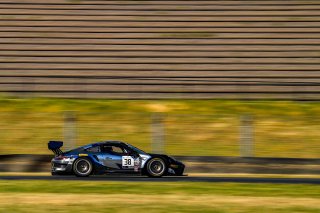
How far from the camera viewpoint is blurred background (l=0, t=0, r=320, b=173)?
933 inches

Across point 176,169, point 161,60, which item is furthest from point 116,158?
point 161,60

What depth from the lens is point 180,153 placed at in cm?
1700

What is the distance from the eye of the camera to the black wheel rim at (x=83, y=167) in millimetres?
13992

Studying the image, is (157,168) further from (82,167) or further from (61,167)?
(61,167)

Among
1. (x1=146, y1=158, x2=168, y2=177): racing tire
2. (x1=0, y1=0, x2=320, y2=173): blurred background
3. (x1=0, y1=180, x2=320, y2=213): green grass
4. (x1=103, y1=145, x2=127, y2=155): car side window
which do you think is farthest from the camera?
(x1=0, y1=0, x2=320, y2=173): blurred background

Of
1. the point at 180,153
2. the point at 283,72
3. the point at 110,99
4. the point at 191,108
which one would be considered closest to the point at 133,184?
the point at 180,153

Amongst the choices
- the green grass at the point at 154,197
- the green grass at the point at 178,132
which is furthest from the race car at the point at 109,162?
the green grass at the point at 178,132

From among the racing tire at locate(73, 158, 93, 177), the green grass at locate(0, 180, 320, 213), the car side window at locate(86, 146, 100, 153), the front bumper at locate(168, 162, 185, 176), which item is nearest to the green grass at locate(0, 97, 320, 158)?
the front bumper at locate(168, 162, 185, 176)

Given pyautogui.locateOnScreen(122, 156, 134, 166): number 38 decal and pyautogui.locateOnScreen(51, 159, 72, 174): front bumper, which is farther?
pyautogui.locateOnScreen(122, 156, 134, 166): number 38 decal

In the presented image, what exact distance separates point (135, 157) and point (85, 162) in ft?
3.35

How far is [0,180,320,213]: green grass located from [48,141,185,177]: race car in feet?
5.21

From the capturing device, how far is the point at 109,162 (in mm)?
14227

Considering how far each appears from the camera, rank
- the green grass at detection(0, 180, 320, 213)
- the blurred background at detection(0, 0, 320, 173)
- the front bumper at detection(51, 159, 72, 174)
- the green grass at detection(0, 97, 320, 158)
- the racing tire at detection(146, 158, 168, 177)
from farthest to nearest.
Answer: the blurred background at detection(0, 0, 320, 173)
the green grass at detection(0, 97, 320, 158)
the racing tire at detection(146, 158, 168, 177)
the front bumper at detection(51, 159, 72, 174)
the green grass at detection(0, 180, 320, 213)

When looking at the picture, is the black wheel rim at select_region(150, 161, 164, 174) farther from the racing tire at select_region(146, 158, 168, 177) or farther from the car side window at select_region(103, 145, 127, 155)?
the car side window at select_region(103, 145, 127, 155)
